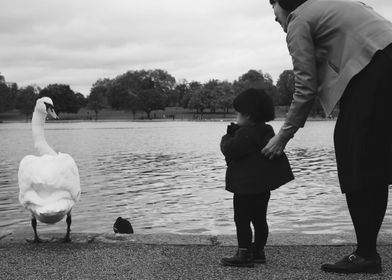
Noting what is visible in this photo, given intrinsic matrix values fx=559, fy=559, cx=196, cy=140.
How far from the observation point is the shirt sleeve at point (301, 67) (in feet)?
13.7

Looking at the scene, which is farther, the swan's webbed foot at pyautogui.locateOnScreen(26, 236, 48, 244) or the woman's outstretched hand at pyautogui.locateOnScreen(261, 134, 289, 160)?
the swan's webbed foot at pyautogui.locateOnScreen(26, 236, 48, 244)

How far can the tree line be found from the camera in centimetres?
13100

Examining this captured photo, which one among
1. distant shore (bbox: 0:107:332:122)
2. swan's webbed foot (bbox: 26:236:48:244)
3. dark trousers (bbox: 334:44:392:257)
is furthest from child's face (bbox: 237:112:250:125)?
distant shore (bbox: 0:107:332:122)

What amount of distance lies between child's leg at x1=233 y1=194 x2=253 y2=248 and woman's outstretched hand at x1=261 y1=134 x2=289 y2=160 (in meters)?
0.43

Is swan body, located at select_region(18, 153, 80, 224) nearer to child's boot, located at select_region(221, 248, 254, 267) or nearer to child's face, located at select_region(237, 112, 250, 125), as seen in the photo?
child's boot, located at select_region(221, 248, 254, 267)

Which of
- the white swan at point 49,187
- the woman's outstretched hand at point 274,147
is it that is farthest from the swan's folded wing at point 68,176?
the woman's outstretched hand at point 274,147

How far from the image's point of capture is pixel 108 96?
144625 millimetres

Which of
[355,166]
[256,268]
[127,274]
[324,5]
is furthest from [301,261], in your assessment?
[324,5]

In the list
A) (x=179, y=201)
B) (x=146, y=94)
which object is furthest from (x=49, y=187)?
(x=146, y=94)

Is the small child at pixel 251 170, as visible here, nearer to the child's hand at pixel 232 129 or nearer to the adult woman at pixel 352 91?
the child's hand at pixel 232 129

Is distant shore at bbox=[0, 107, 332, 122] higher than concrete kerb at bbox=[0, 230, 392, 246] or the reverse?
the reverse

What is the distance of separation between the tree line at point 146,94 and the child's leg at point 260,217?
386 feet

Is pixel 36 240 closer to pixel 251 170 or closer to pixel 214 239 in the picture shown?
pixel 214 239

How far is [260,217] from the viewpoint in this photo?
4.62 meters
